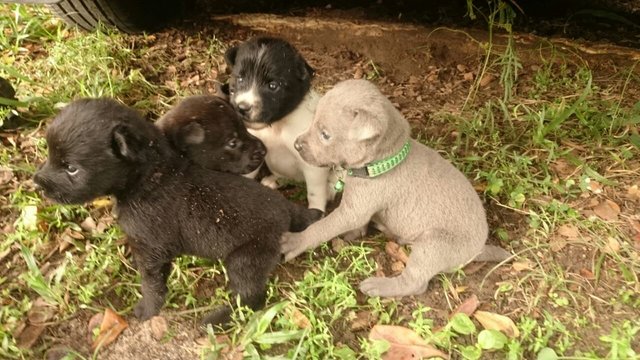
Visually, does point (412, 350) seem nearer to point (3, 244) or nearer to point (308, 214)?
point (308, 214)

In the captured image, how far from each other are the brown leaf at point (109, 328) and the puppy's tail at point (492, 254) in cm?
265

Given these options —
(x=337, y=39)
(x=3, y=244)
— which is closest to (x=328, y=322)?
(x=3, y=244)

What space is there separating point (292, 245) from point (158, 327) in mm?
1102

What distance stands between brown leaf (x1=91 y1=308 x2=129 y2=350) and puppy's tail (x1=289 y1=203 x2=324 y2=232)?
4.61ft

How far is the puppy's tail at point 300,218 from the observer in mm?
4252

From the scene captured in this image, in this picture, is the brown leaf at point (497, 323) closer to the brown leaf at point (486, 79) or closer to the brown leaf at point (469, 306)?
the brown leaf at point (469, 306)

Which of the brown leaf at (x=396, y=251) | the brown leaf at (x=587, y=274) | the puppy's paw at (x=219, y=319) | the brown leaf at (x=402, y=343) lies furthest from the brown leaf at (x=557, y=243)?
the puppy's paw at (x=219, y=319)

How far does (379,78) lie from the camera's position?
6.27 meters

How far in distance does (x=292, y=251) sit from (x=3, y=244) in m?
2.36

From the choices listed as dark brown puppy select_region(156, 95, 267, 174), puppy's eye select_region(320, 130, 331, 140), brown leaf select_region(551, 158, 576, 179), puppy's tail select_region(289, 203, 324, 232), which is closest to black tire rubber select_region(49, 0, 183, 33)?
dark brown puppy select_region(156, 95, 267, 174)

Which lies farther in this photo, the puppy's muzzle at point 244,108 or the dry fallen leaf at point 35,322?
the puppy's muzzle at point 244,108

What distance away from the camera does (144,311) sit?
3.89m

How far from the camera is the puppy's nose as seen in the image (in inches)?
168

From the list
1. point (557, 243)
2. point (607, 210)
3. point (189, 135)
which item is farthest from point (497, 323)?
point (189, 135)
